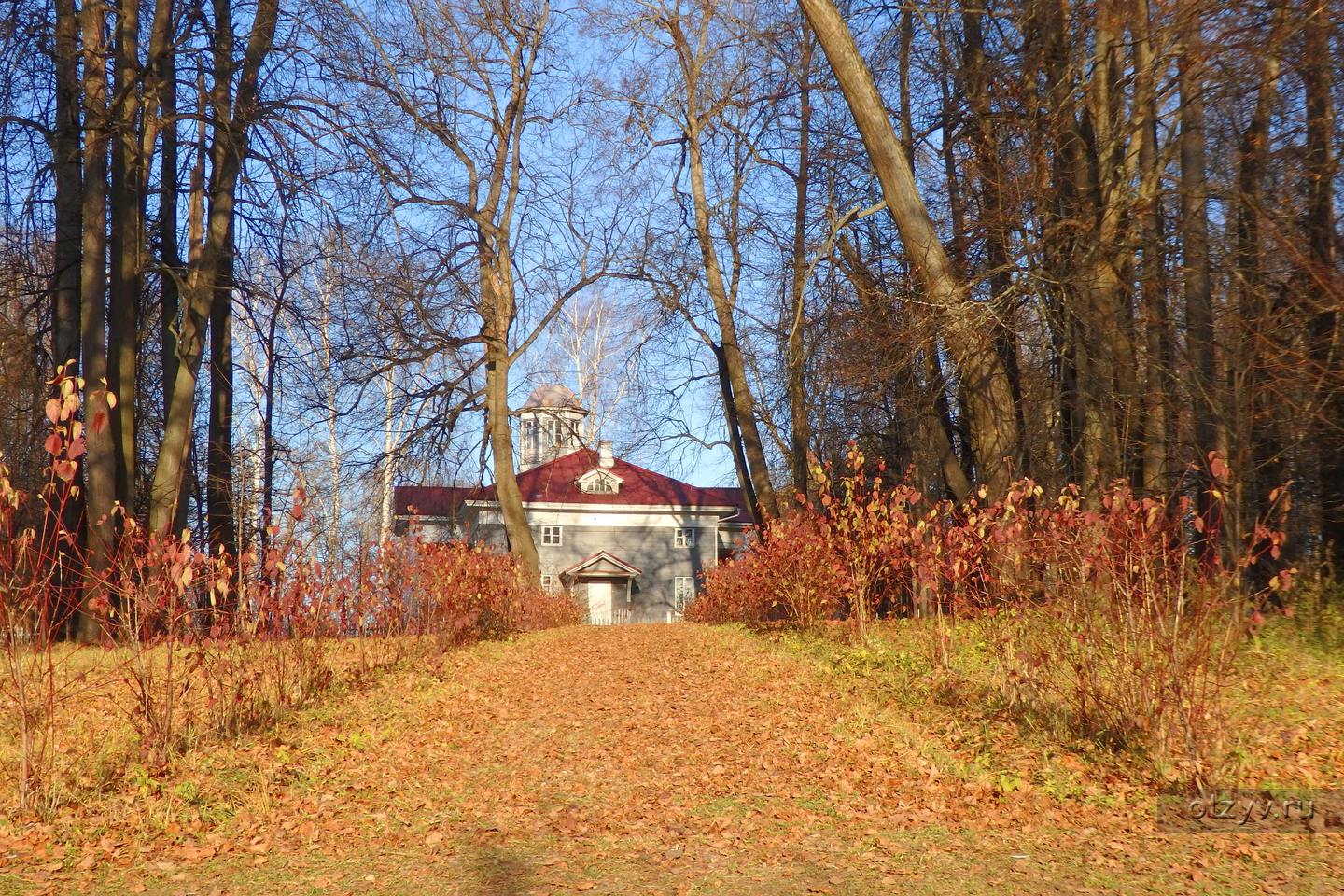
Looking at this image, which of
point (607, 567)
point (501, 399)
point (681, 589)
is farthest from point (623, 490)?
point (501, 399)

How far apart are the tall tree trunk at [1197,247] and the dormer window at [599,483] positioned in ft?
90.9

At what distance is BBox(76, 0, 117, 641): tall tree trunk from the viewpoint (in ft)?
39.6

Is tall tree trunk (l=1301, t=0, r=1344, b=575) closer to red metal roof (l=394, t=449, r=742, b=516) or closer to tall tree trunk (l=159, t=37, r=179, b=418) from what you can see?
tall tree trunk (l=159, t=37, r=179, b=418)

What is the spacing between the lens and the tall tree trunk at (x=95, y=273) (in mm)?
12062

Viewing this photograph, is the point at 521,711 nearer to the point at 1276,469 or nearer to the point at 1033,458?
the point at 1033,458

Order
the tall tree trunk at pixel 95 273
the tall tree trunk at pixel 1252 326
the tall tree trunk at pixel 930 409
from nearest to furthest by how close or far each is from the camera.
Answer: the tall tree trunk at pixel 1252 326
the tall tree trunk at pixel 95 273
the tall tree trunk at pixel 930 409

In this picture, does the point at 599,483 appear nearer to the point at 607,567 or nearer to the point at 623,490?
the point at 623,490

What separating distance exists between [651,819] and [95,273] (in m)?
9.91

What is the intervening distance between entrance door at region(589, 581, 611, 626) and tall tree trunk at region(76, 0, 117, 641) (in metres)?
25.2

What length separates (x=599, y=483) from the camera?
3894 centimetres

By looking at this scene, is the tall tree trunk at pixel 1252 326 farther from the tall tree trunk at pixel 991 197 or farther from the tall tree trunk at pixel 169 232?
the tall tree trunk at pixel 169 232

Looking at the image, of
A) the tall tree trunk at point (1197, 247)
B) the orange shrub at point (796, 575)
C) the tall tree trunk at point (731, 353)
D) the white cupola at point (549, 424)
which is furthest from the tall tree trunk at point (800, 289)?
the tall tree trunk at point (1197, 247)

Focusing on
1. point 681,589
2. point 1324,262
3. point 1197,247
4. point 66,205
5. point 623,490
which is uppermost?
point 66,205

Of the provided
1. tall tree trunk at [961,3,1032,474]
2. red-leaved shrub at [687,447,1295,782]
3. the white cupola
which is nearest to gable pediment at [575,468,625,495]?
the white cupola
